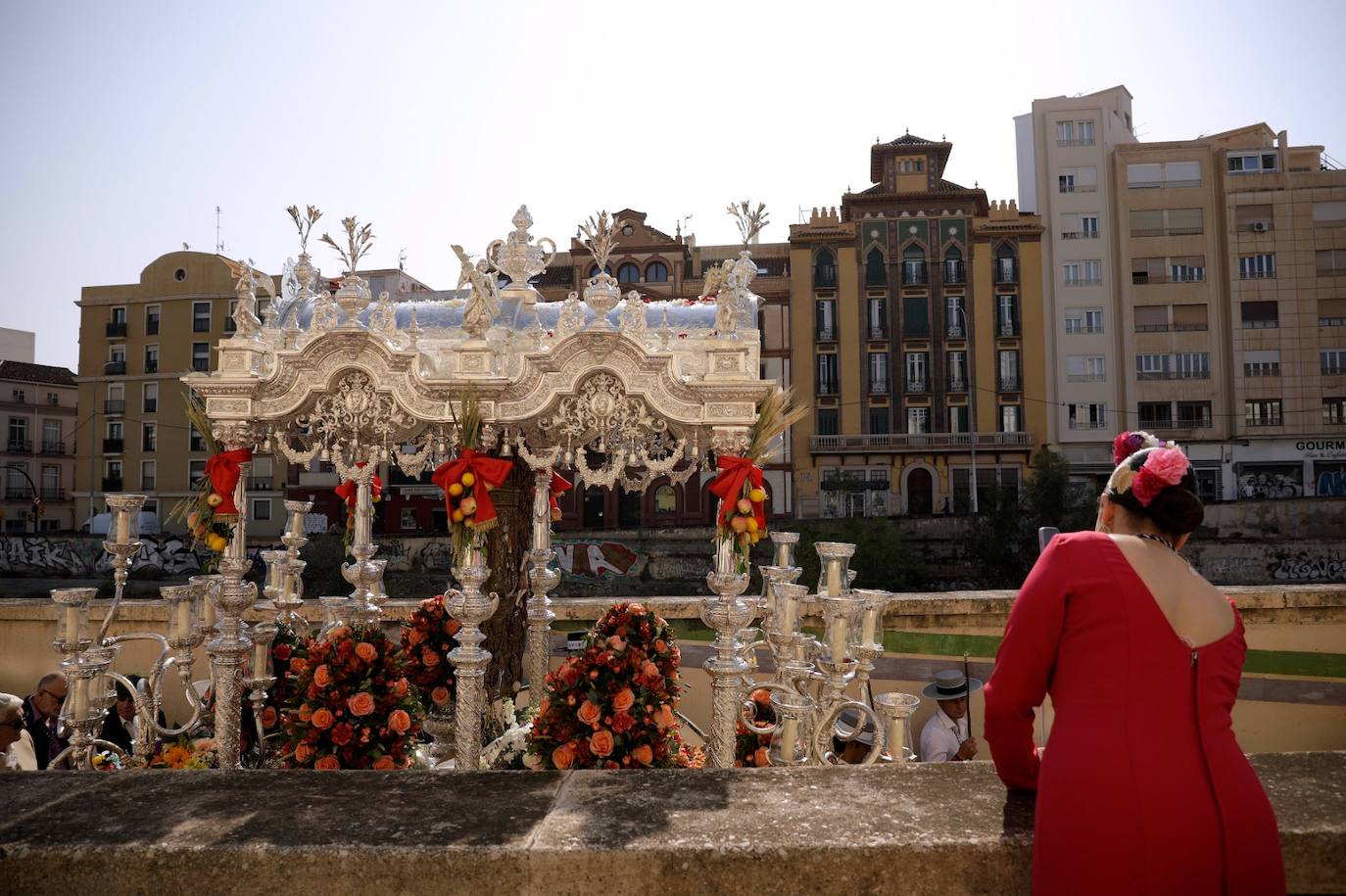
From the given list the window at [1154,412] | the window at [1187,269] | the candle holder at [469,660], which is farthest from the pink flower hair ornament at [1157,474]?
the window at [1187,269]

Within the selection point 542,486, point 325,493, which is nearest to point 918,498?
point 325,493

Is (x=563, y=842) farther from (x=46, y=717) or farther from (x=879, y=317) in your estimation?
(x=879, y=317)

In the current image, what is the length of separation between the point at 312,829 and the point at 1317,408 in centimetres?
4611

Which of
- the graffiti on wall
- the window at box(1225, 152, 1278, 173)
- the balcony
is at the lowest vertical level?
the graffiti on wall

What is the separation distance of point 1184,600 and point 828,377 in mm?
39061

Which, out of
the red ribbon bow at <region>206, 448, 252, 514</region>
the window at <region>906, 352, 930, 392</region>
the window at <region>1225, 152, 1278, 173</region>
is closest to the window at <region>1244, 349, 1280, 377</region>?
the window at <region>1225, 152, 1278, 173</region>

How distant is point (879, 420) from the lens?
40594 millimetres

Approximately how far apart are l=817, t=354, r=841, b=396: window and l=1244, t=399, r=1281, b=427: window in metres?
17.9

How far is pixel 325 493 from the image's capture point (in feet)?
137

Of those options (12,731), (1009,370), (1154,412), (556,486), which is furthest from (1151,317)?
(12,731)

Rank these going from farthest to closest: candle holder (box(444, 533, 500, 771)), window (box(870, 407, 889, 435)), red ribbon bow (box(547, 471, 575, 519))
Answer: window (box(870, 407, 889, 435)), red ribbon bow (box(547, 471, 575, 519)), candle holder (box(444, 533, 500, 771))

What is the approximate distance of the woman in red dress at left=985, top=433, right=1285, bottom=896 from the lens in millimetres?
2078

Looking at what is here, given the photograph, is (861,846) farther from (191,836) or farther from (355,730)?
(355,730)

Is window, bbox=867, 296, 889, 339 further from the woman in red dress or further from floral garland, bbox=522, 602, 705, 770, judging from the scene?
the woman in red dress
